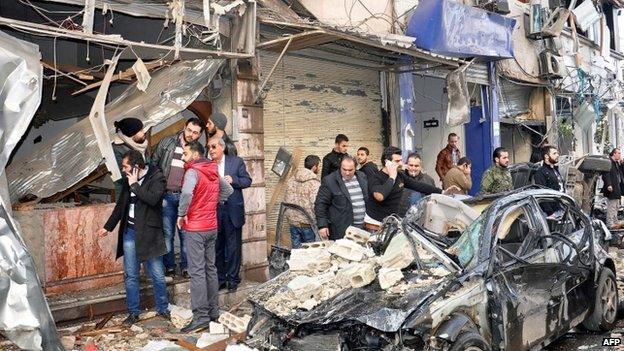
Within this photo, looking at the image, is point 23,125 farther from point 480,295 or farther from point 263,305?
point 480,295

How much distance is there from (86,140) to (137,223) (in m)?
1.41

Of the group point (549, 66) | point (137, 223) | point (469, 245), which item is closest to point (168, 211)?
point (137, 223)

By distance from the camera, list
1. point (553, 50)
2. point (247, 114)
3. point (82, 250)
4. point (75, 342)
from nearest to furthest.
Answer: point (75, 342)
point (82, 250)
point (247, 114)
point (553, 50)

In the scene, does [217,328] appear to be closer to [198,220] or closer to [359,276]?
[198,220]

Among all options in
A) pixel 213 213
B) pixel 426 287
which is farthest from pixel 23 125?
pixel 426 287

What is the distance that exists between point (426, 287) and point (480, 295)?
0.44 metres

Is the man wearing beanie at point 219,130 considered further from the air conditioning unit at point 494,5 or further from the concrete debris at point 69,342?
the air conditioning unit at point 494,5

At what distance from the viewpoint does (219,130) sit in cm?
751

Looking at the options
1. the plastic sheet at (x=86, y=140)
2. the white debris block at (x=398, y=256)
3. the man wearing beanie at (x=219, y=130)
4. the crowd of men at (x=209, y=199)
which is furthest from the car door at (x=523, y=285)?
the plastic sheet at (x=86, y=140)

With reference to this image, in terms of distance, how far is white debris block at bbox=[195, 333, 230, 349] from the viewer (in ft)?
18.9

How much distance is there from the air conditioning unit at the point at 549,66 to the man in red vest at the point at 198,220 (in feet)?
41.8

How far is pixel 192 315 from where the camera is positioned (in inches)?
263

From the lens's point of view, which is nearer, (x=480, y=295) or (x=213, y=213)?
(x=480, y=295)

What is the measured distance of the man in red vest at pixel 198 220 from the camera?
621 centimetres
